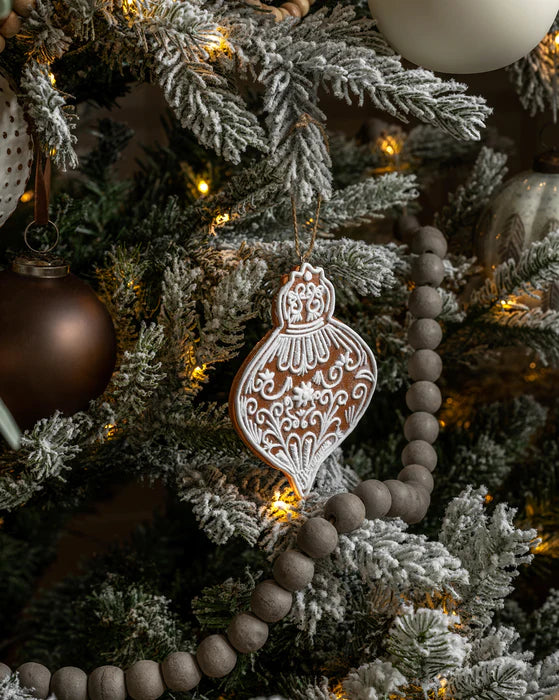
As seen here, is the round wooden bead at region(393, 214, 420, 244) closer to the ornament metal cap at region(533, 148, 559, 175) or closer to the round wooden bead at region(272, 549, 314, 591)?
the ornament metal cap at region(533, 148, 559, 175)

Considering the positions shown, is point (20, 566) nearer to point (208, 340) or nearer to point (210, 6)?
point (208, 340)

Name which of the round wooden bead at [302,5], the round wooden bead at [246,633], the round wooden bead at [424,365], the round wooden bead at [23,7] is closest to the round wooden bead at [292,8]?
the round wooden bead at [302,5]

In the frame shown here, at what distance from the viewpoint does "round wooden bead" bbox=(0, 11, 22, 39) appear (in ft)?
1.34

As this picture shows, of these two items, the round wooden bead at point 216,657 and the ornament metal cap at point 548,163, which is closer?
the round wooden bead at point 216,657

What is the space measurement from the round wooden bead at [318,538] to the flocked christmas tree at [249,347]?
0.01 m

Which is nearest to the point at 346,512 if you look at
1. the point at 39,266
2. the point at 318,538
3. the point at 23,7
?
the point at 318,538

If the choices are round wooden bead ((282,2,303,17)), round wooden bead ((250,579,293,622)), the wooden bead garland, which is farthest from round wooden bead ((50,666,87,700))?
round wooden bead ((282,2,303,17))

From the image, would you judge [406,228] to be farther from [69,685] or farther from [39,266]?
[69,685]

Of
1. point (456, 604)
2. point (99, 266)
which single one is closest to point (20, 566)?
point (99, 266)

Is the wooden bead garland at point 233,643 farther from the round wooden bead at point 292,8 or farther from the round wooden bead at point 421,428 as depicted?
the round wooden bead at point 292,8

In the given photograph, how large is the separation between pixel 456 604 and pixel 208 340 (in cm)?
23

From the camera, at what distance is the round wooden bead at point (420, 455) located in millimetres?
577

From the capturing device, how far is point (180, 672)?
0.46 m

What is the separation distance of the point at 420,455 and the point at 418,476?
26 millimetres
